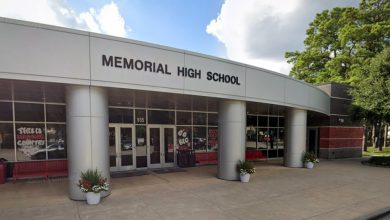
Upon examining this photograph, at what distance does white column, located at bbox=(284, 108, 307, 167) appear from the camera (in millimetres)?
12703

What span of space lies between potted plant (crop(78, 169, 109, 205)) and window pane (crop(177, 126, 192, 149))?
661 centimetres

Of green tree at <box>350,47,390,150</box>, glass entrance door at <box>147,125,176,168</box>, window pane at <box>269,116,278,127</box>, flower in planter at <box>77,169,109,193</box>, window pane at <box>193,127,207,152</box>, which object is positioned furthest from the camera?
window pane at <box>269,116,278,127</box>

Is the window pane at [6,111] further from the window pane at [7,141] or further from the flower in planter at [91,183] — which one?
the flower in planter at [91,183]

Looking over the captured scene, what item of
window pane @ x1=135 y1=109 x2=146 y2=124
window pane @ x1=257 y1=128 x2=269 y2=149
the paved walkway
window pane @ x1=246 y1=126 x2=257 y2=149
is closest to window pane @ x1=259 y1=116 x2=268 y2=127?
window pane @ x1=257 y1=128 x2=269 y2=149

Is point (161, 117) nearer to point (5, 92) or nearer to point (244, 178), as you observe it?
point (244, 178)

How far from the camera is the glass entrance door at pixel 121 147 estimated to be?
11070 mm

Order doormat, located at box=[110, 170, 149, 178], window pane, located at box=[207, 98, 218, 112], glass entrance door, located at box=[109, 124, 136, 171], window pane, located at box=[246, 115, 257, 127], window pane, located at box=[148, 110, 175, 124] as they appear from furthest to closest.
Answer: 1. window pane, located at box=[246, 115, 257, 127]
2. window pane, located at box=[148, 110, 175, 124]
3. glass entrance door, located at box=[109, 124, 136, 171]
4. doormat, located at box=[110, 170, 149, 178]
5. window pane, located at box=[207, 98, 218, 112]

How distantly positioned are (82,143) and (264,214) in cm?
525

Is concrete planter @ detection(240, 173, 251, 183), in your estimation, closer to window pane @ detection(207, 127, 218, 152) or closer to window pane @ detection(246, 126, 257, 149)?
window pane @ detection(207, 127, 218, 152)

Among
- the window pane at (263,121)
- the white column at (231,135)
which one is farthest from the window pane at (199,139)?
the window pane at (263,121)

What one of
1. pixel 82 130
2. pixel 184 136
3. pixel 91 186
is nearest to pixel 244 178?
pixel 184 136

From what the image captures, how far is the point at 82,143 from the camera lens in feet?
21.6

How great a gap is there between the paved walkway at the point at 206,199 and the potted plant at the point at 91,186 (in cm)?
22

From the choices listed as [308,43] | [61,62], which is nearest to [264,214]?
[61,62]
